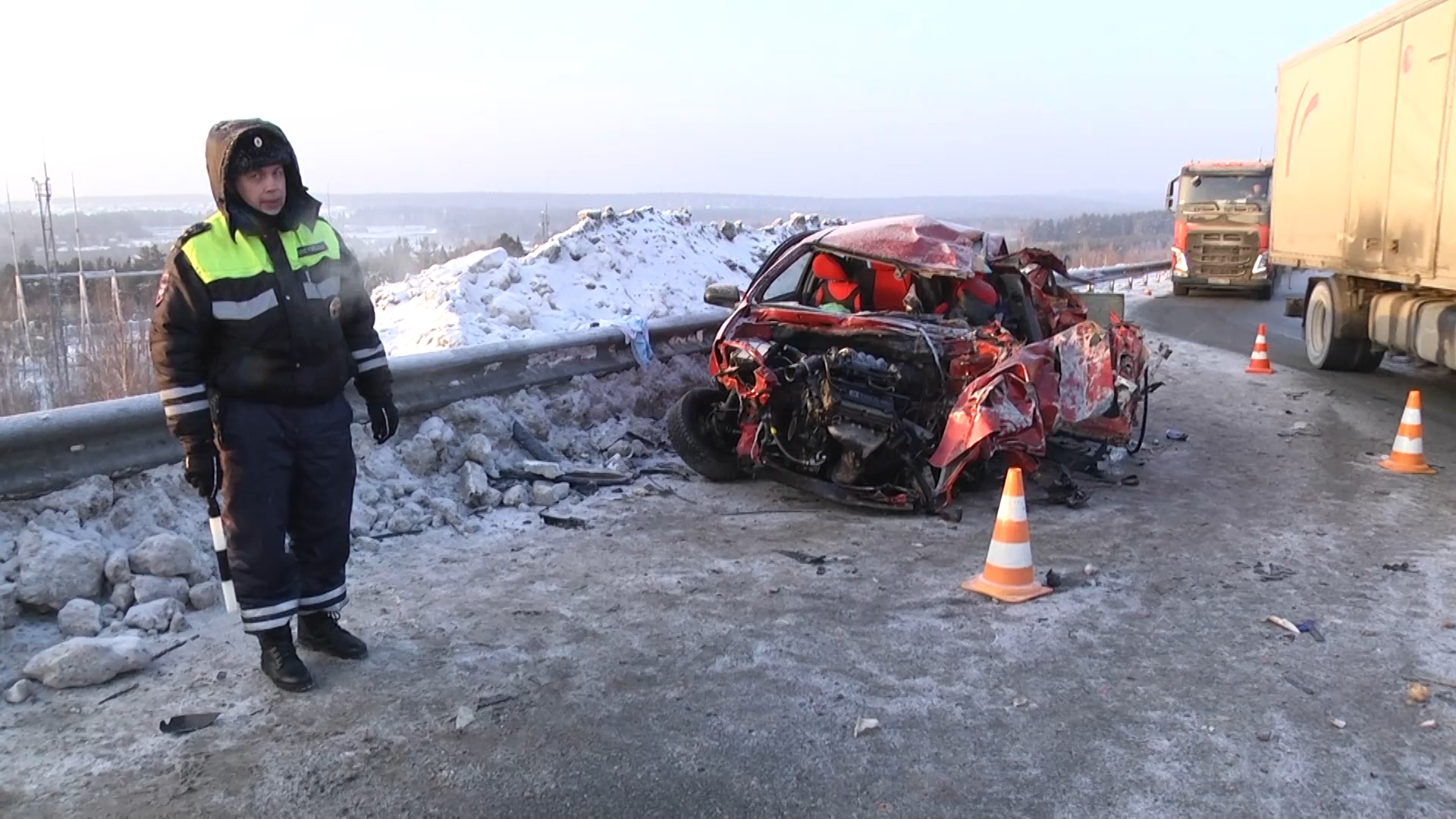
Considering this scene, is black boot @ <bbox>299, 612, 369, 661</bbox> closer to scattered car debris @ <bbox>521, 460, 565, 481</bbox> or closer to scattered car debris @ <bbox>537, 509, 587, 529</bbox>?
scattered car debris @ <bbox>537, 509, 587, 529</bbox>

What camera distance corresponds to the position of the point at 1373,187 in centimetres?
979

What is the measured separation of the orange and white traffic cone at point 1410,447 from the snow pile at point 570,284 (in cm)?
Answer: 589

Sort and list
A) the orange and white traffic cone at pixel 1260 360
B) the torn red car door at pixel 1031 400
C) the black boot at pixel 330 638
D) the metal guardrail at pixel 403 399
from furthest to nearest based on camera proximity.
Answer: the orange and white traffic cone at pixel 1260 360
the torn red car door at pixel 1031 400
the metal guardrail at pixel 403 399
the black boot at pixel 330 638

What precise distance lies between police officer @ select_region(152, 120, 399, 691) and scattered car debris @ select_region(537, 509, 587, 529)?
1905mm

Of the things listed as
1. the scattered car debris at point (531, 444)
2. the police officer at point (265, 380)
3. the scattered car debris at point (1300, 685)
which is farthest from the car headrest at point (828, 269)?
the scattered car debris at point (1300, 685)

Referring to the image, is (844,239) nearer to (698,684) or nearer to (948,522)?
(948,522)

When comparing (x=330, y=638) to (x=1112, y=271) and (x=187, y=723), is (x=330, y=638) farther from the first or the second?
(x=1112, y=271)

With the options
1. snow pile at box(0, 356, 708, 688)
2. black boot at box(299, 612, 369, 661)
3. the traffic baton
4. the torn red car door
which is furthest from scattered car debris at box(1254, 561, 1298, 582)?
the traffic baton

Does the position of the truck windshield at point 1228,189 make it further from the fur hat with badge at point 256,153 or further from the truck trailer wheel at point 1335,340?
the fur hat with badge at point 256,153

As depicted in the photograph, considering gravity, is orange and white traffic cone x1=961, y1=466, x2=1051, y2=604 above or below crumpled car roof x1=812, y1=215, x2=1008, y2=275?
below

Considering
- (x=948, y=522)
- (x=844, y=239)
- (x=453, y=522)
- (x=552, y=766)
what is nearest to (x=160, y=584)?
(x=453, y=522)

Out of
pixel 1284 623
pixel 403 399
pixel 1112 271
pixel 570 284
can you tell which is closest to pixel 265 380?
pixel 403 399

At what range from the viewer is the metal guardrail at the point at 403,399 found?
4484mm

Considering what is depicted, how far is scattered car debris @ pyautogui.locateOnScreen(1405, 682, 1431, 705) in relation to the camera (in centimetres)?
361
